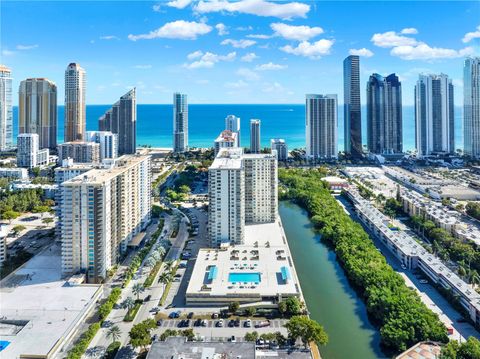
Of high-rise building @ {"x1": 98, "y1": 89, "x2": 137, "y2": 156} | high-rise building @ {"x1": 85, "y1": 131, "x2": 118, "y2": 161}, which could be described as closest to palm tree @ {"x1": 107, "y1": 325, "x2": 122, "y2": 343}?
high-rise building @ {"x1": 85, "y1": 131, "x2": 118, "y2": 161}

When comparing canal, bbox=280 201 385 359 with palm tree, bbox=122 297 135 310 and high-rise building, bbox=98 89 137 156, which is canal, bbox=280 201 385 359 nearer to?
palm tree, bbox=122 297 135 310

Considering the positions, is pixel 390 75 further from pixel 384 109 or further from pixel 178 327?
pixel 178 327

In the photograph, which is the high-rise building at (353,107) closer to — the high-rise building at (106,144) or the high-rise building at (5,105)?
the high-rise building at (106,144)

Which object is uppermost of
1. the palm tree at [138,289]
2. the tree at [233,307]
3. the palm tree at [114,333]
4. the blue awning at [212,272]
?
the blue awning at [212,272]

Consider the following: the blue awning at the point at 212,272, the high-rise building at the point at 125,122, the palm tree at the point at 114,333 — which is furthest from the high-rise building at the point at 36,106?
the palm tree at the point at 114,333

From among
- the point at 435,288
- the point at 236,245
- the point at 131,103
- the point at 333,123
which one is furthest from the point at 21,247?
the point at 333,123

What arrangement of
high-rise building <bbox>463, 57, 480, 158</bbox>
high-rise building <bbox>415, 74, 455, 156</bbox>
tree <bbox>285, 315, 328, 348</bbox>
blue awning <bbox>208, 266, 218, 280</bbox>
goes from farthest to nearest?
1. high-rise building <bbox>415, 74, 455, 156</bbox>
2. high-rise building <bbox>463, 57, 480, 158</bbox>
3. blue awning <bbox>208, 266, 218, 280</bbox>
4. tree <bbox>285, 315, 328, 348</bbox>
